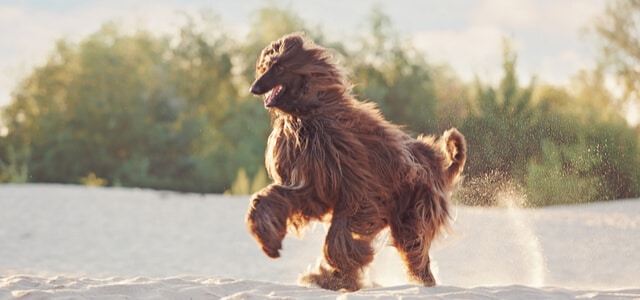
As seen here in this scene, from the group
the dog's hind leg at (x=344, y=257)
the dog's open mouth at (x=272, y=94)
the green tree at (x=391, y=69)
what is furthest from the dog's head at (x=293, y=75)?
the green tree at (x=391, y=69)

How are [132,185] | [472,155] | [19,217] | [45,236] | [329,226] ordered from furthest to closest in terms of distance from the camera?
[132,185]
[19,217]
[45,236]
[472,155]
[329,226]

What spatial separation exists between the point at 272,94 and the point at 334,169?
1.77 feet

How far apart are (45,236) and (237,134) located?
10358 millimetres

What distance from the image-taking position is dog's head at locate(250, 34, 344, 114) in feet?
Result: 15.4

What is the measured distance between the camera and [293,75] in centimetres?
475

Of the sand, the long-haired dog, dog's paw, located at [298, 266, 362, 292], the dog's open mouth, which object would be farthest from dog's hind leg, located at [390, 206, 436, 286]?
the dog's open mouth

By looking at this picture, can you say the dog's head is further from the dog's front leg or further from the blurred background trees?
the blurred background trees

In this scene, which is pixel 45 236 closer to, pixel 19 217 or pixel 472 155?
pixel 19 217

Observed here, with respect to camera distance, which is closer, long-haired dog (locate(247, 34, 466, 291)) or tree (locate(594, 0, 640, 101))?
long-haired dog (locate(247, 34, 466, 291))

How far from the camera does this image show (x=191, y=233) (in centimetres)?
1188

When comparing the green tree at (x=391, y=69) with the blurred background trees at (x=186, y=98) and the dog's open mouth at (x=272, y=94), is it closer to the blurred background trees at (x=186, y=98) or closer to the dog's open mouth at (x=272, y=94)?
the blurred background trees at (x=186, y=98)

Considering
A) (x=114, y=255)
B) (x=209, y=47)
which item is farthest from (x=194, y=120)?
(x=114, y=255)

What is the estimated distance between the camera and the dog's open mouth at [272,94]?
4715 mm

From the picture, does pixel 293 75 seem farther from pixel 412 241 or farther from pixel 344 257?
pixel 412 241
